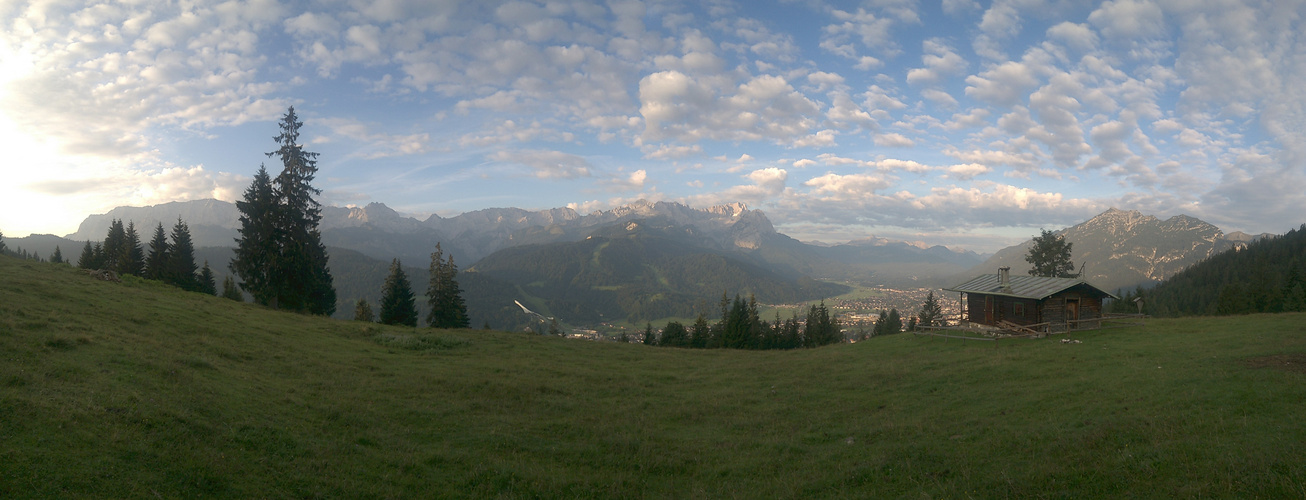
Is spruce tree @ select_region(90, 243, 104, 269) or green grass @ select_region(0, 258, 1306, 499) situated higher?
spruce tree @ select_region(90, 243, 104, 269)

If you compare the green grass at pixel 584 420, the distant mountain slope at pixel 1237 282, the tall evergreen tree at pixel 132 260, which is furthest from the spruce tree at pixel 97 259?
the distant mountain slope at pixel 1237 282

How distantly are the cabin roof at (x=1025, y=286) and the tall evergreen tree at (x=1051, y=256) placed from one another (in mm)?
28964

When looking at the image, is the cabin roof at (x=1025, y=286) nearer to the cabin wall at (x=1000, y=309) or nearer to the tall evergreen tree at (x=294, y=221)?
the cabin wall at (x=1000, y=309)

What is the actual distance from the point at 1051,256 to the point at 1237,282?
202 feet

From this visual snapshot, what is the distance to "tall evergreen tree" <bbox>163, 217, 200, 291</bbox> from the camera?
184 feet

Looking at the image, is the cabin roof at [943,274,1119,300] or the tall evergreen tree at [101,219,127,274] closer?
the cabin roof at [943,274,1119,300]

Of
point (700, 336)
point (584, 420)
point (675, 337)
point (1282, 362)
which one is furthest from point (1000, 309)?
point (675, 337)

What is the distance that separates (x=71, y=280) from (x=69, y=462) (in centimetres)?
2822

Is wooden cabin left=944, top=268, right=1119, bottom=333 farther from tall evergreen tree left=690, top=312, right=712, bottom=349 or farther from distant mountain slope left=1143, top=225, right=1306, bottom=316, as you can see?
distant mountain slope left=1143, top=225, right=1306, bottom=316

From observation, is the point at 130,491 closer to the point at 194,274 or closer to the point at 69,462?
the point at 69,462

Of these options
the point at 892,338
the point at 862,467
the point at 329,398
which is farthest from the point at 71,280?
the point at 892,338

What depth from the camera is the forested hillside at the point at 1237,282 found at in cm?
6456

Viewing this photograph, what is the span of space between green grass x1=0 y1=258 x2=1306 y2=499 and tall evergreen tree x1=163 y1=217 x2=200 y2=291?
36677 mm

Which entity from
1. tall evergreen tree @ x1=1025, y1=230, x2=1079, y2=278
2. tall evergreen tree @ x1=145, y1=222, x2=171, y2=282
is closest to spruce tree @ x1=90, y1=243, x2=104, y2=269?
tall evergreen tree @ x1=145, y1=222, x2=171, y2=282
